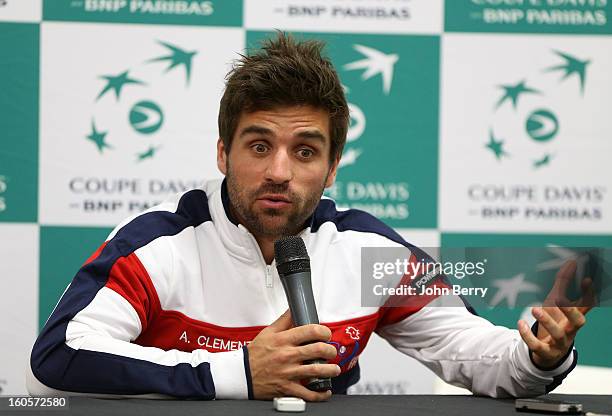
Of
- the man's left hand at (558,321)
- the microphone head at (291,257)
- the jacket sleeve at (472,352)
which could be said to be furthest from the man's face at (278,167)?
the man's left hand at (558,321)

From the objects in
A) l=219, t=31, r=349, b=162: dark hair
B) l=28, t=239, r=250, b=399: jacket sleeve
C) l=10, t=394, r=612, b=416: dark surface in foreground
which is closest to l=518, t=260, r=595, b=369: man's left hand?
l=10, t=394, r=612, b=416: dark surface in foreground

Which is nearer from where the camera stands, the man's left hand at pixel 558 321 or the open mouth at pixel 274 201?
the man's left hand at pixel 558 321

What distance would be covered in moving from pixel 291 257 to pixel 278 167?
0.36 m

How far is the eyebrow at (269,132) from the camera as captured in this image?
1.87 meters

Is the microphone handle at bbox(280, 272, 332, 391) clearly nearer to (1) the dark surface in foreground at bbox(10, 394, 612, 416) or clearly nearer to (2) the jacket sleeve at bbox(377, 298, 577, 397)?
(1) the dark surface in foreground at bbox(10, 394, 612, 416)

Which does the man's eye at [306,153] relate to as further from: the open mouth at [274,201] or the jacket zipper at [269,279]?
the jacket zipper at [269,279]

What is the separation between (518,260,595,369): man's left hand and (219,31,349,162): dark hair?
670 mm

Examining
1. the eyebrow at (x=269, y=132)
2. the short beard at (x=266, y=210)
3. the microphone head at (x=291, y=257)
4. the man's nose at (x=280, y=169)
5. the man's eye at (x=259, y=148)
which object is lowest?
the microphone head at (x=291, y=257)

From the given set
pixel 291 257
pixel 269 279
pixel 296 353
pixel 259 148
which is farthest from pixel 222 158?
pixel 296 353

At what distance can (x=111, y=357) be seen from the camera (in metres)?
1.54

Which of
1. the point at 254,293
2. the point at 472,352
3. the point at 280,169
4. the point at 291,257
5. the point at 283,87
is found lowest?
the point at 472,352

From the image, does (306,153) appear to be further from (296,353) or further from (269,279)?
(296,353)

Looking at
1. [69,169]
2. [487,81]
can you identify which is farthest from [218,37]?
[487,81]

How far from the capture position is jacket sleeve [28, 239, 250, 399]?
4.95 feet
